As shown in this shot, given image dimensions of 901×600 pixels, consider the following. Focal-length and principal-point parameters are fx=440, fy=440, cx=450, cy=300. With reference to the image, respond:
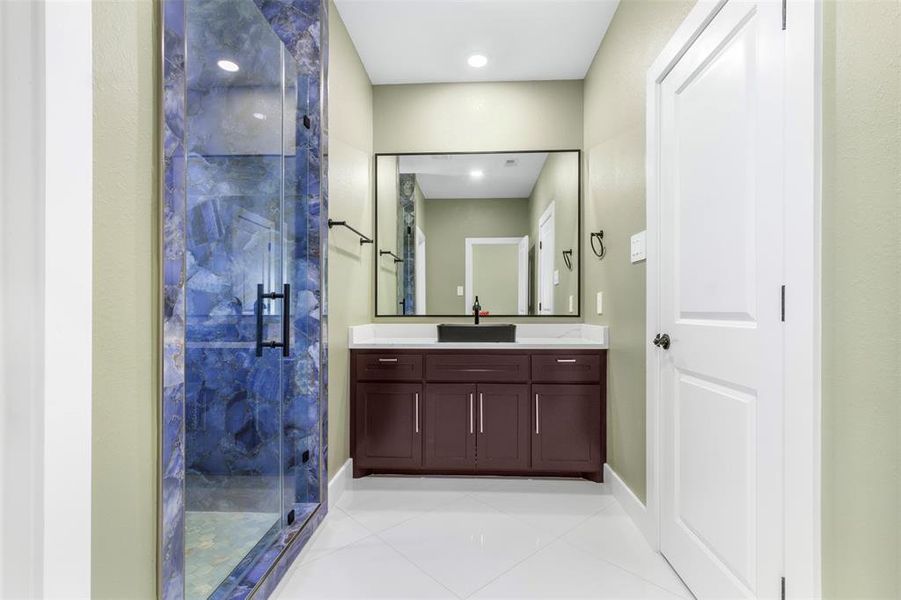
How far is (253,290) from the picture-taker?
184cm

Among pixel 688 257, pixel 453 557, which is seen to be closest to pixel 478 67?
pixel 688 257

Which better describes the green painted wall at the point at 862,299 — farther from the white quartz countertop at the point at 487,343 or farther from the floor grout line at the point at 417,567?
the white quartz countertop at the point at 487,343

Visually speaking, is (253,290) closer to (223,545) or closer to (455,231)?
(223,545)

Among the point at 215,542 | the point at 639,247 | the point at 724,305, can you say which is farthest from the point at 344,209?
the point at 724,305

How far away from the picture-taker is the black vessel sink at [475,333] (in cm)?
299

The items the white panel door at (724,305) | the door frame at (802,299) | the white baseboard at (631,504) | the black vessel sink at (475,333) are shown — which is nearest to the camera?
the door frame at (802,299)

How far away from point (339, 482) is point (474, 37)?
2.69m

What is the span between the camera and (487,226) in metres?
3.20

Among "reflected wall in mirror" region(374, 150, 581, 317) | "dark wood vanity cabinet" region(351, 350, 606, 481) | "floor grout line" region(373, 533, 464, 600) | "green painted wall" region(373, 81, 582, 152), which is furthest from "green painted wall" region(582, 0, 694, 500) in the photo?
"floor grout line" region(373, 533, 464, 600)

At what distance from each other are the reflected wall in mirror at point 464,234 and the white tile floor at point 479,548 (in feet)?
4.13

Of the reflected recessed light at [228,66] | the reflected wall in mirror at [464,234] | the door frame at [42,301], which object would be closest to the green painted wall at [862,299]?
the door frame at [42,301]

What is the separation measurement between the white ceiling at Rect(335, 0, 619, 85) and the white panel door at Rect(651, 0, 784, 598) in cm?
101

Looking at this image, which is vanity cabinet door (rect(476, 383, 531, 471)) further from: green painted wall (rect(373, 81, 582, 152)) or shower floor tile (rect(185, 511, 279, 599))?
green painted wall (rect(373, 81, 582, 152))

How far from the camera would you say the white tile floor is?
5.33ft
